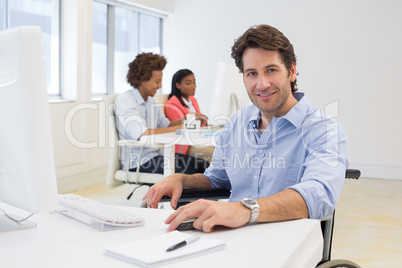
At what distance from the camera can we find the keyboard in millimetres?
1281

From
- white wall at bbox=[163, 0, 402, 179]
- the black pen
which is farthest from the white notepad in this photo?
white wall at bbox=[163, 0, 402, 179]

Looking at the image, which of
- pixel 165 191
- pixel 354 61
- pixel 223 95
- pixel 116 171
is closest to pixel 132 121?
pixel 116 171

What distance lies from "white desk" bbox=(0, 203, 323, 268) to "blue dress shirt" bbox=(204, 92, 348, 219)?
0.19m

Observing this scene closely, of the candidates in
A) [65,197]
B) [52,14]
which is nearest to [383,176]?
[52,14]

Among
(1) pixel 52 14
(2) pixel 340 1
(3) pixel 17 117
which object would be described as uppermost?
(2) pixel 340 1

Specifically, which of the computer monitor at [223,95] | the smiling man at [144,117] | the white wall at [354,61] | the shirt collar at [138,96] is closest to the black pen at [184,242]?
the smiling man at [144,117]

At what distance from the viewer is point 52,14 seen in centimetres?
511

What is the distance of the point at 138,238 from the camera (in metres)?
1.21

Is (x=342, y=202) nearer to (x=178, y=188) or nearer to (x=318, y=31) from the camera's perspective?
(x=318, y=31)

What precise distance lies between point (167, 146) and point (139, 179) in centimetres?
35

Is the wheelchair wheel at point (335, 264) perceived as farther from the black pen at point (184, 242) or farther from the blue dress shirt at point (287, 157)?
the black pen at point (184, 242)

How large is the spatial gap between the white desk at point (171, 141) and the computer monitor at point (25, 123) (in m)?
2.20

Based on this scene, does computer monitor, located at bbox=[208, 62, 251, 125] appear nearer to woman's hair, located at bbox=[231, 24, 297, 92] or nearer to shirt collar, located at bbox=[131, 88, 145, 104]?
shirt collar, located at bbox=[131, 88, 145, 104]

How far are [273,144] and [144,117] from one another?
8.21 feet
